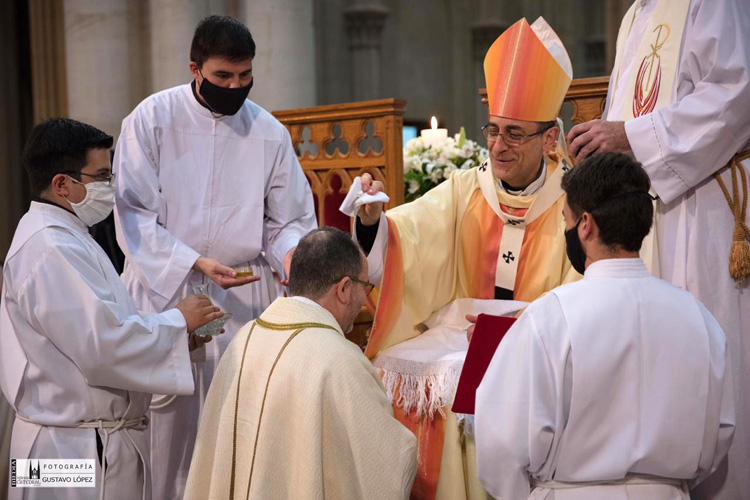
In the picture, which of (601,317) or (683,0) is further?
(683,0)

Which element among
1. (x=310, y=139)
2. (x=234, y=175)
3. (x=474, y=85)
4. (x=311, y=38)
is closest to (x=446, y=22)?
(x=474, y=85)

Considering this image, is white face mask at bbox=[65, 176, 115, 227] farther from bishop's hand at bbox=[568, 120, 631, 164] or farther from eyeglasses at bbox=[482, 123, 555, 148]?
bishop's hand at bbox=[568, 120, 631, 164]

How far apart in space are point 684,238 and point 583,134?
0.51 metres

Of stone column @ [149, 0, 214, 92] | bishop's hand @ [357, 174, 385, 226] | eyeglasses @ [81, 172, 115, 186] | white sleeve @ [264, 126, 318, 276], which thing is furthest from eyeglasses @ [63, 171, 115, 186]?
stone column @ [149, 0, 214, 92]

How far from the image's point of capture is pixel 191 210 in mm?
4125

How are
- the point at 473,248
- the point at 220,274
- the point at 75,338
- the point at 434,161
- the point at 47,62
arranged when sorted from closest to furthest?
1. the point at 75,338
2. the point at 220,274
3. the point at 473,248
4. the point at 434,161
5. the point at 47,62

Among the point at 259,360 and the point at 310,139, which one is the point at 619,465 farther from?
the point at 310,139

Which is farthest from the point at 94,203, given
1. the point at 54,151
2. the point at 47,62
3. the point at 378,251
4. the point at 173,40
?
the point at 47,62

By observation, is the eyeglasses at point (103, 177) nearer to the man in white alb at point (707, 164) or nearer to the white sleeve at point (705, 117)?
the man in white alb at point (707, 164)

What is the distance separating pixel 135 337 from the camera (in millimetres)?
3170

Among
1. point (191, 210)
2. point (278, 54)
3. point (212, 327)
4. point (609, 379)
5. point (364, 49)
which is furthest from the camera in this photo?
point (364, 49)

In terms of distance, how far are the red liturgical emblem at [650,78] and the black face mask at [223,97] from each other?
5.34ft

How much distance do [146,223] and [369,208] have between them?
Answer: 1039 millimetres

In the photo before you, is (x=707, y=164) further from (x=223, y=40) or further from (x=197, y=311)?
(x=223, y=40)
